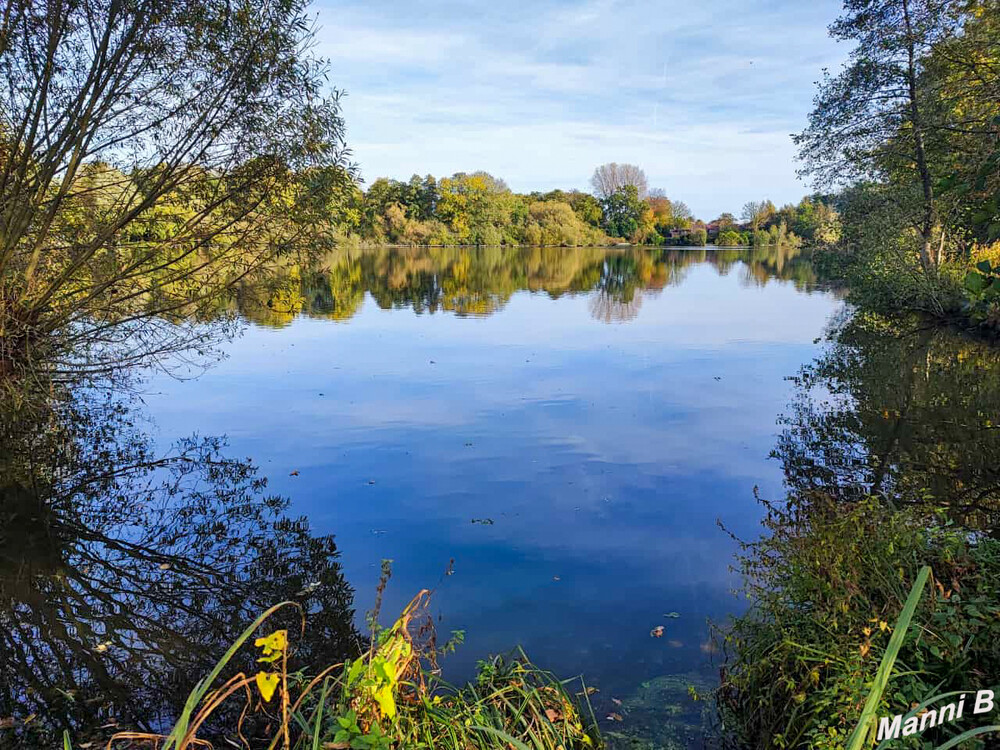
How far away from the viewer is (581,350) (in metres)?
17.5

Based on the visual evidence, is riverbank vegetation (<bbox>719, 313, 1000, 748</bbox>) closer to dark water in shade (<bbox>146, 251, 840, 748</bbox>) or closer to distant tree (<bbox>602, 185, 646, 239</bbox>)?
dark water in shade (<bbox>146, 251, 840, 748</bbox>)

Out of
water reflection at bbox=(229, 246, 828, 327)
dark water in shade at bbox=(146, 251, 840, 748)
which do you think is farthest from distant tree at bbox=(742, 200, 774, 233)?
dark water in shade at bbox=(146, 251, 840, 748)

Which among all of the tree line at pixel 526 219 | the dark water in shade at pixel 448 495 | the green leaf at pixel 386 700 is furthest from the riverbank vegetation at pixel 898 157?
the tree line at pixel 526 219

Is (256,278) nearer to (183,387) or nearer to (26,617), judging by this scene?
(183,387)

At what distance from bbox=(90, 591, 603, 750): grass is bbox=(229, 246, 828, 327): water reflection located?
8.34 meters

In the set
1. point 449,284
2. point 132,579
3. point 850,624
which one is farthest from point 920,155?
point 132,579

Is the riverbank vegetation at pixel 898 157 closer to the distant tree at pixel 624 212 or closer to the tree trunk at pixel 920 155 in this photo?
the tree trunk at pixel 920 155

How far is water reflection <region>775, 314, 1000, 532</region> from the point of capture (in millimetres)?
7691

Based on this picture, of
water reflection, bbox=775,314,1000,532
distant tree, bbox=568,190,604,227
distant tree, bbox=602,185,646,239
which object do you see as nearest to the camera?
water reflection, bbox=775,314,1000,532

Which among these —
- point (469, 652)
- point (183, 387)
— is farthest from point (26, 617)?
point (183, 387)

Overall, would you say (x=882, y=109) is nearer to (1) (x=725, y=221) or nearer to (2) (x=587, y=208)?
(2) (x=587, y=208)

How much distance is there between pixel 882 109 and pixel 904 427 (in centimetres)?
1521

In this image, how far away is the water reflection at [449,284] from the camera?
38.2 ft

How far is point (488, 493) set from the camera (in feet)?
26.2
